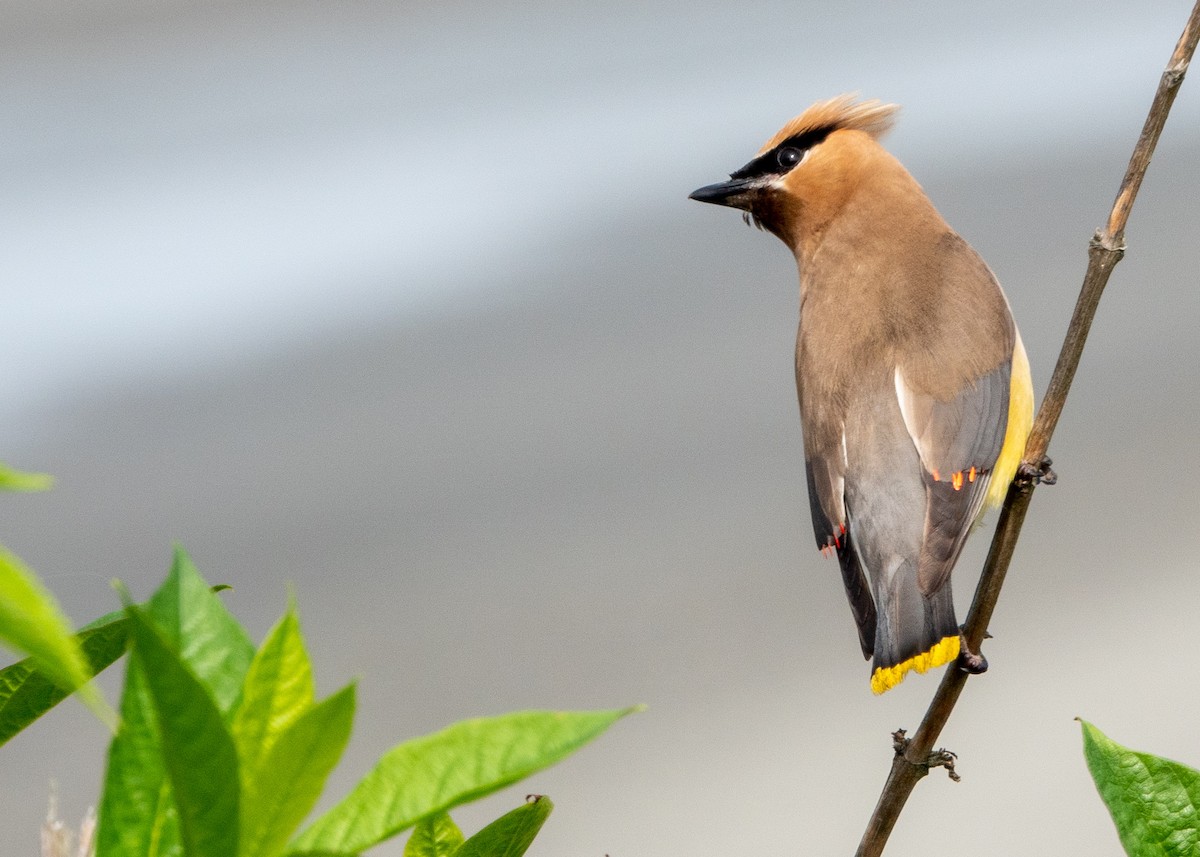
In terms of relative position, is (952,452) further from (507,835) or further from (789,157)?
(507,835)

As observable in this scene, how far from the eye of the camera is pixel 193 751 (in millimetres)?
501

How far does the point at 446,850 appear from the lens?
786 mm

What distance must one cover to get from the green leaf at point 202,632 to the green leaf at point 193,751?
5.1 inches

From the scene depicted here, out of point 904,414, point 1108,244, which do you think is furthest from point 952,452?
point 1108,244

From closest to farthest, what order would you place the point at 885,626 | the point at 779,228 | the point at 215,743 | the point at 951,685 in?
the point at 215,743, the point at 951,685, the point at 885,626, the point at 779,228

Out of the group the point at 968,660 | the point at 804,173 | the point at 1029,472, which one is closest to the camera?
the point at 968,660

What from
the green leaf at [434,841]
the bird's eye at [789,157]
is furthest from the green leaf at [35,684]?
the bird's eye at [789,157]

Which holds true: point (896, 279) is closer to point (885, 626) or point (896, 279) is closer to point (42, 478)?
point (885, 626)

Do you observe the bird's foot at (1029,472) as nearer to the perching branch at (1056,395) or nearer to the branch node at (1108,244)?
the perching branch at (1056,395)

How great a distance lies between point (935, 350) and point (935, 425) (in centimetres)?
13

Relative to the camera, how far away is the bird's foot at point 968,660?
1149mm

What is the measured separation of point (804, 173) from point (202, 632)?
1.94m

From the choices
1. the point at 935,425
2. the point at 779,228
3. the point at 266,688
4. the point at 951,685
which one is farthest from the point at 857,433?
the point at 266,688

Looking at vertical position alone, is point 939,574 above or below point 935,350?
below
